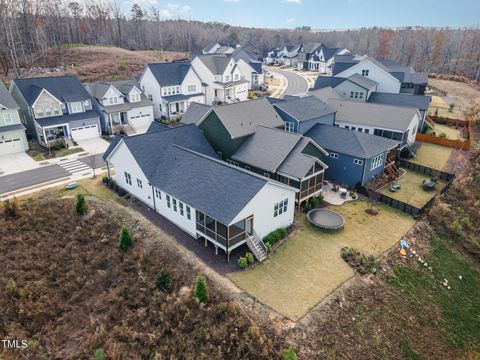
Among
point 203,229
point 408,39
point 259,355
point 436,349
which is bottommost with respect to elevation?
point 436,349

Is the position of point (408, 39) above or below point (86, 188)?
above

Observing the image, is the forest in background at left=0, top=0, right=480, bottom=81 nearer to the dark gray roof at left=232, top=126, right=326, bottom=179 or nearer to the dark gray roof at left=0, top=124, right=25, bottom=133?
the dark gray roof at left=0, top=124, right=25, bottom=133

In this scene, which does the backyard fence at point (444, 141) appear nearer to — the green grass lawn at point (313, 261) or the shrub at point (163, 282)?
the green grass lawn at point (313, 261)

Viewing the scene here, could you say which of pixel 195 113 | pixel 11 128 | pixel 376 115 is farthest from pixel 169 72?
pixel 376 115

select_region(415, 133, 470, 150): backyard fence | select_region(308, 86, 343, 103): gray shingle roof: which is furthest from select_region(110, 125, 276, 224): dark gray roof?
select_region(415, 133, 470, 150): backyard fence

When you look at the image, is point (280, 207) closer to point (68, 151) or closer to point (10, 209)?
point (10, 209)

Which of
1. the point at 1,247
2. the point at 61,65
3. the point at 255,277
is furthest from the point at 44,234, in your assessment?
the point at 61,65

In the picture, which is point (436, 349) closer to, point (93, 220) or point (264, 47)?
point (93, 220)
